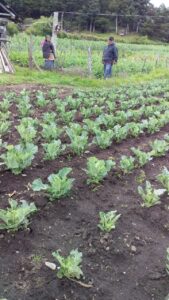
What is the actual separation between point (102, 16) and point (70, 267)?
58760 millimetres

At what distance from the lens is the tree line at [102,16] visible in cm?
5424

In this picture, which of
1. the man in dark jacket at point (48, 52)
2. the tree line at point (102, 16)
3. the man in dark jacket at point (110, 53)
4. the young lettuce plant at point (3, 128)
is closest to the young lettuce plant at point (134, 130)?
the young lettuce plant at point (3, 128)

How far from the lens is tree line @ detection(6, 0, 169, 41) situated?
54244mm

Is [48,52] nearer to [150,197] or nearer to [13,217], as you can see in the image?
[150,197]

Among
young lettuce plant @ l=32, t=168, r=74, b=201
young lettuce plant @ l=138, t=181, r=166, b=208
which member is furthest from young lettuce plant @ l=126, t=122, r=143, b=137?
young lettuce plant @ l=32, t=168, r=74, b=201

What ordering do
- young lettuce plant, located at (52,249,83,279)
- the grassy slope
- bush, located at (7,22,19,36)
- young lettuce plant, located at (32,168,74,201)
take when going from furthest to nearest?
bush, located at (7,22,19,36) < the grassy slope < young lettuce plant, located at (32,168,74,201) < young lettuce plant, located at (52,249,83,279)

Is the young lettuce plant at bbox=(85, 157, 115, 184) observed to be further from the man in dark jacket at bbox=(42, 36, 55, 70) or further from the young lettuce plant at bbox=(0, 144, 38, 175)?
the man in dark jacket at bbox=(42, 36, 55, 70)

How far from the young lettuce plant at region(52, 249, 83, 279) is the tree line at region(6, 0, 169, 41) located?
48838 mm

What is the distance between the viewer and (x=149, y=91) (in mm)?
12289

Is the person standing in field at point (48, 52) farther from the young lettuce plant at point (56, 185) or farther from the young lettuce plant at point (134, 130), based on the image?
the young lettuce plant at point (56, 185)

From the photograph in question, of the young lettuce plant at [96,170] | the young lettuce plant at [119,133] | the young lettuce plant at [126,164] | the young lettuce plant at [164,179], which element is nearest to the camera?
the young lettuce plant at [96,170]

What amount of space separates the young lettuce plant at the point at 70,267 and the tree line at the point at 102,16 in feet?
160

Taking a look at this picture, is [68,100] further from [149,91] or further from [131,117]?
[149,91]

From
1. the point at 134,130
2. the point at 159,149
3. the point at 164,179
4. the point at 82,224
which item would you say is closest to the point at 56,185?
the point at 82,224
